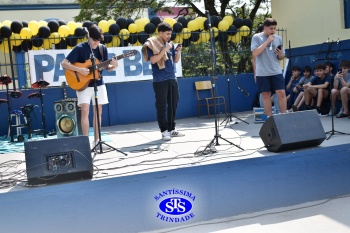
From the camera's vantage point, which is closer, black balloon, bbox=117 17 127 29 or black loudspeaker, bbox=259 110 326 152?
black loudspeaker, bbox=259 110 326 152

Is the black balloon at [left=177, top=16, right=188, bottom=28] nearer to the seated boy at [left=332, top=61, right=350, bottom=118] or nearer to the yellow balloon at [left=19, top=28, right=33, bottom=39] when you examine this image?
the yellow balloon at [left=19, top=28, right=33, bottom=39]

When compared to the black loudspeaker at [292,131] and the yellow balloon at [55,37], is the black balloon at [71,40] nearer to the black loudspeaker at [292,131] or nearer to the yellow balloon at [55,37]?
the yellow balloon at [55,37]

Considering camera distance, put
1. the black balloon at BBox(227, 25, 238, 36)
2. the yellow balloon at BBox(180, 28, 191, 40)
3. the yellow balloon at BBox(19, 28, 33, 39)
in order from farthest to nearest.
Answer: the black balloon at BBox(227, 25, 238, 36), the yellow balloon at BBox(180, 28, 191, 40), the yellow balloon at BBox(19, 28, 33, 39)

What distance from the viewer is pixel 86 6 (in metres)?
14.5

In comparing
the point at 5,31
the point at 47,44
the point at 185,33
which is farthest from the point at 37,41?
the point at 185,33

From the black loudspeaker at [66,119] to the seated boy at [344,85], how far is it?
4.31 meters

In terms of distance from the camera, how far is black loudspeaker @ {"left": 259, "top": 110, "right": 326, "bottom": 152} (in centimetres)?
397

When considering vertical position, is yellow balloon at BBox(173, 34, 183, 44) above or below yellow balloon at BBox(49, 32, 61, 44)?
below

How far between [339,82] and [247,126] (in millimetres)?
1937

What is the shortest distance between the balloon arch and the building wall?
0.88 meters

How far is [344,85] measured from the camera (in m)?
6.93

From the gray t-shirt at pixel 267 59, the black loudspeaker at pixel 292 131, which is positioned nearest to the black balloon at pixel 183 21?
the gray t-shirt at pixel 267 59

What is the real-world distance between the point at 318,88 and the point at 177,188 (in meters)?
4.83

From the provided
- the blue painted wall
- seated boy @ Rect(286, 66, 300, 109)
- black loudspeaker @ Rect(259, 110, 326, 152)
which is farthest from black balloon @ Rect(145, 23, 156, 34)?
black loudspeaker @ Rect(259, 110, 326, 152)
